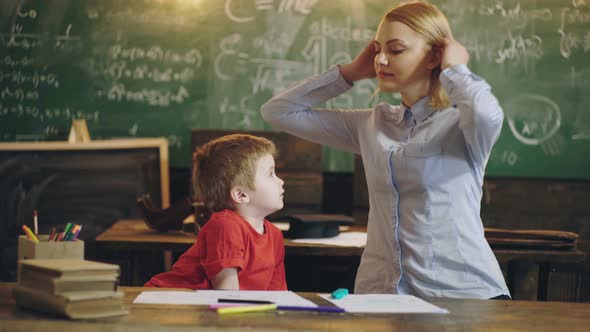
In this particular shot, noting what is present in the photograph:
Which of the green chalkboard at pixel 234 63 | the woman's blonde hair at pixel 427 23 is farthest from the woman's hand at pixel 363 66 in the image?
the green chalkboard at pixel 234 63

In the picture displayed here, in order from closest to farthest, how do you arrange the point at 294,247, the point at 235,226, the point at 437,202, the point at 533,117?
the point at 437,202, the point at 235,226, the point at 294,247, the point at 533,117

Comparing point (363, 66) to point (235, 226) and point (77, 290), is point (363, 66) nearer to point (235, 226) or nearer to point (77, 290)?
point (235, 226)

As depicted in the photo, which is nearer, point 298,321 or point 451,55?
point 298,321

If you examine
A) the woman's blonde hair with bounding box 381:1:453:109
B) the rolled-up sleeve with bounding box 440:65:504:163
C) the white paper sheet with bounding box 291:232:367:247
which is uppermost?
the woman's blonde hair with bounding box 381:1:453:109

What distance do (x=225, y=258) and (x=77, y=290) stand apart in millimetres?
553

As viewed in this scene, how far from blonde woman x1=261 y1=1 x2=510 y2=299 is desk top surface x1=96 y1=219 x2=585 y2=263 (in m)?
0.99

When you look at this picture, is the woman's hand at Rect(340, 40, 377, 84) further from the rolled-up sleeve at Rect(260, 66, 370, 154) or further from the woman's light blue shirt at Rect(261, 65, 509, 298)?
the woman's light blue shirt at Rect(261, 65, 509, 298)

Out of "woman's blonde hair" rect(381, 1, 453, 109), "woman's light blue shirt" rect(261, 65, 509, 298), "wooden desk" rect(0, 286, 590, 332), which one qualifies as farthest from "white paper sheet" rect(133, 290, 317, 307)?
"woman's blonde hair" rect(381, 1, 453, 109)

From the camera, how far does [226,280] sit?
6.66 ft

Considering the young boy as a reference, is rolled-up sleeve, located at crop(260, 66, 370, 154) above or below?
above

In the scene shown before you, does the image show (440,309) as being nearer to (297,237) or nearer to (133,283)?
(297,237)

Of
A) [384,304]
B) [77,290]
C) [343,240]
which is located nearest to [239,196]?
[384,304]

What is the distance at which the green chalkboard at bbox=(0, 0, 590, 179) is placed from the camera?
4.90 m

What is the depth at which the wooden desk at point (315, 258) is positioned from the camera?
3166mm
